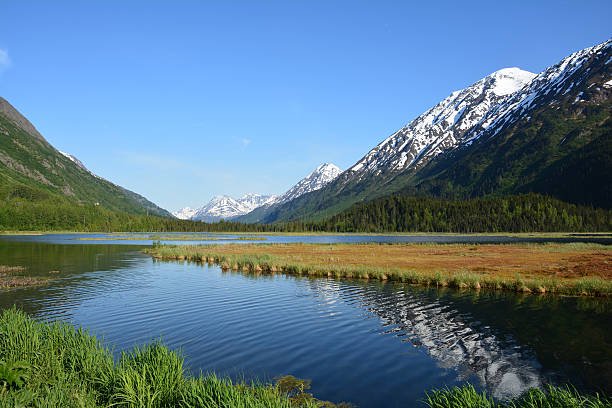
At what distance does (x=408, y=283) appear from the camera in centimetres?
4262

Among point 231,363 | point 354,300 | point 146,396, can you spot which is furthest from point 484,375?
point 354,300

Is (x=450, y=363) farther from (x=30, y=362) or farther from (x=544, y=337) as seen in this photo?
(x=30, y=362)

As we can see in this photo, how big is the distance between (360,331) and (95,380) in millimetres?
15476

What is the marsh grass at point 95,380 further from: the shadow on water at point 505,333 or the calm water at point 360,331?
the shadow on water at point 505,333

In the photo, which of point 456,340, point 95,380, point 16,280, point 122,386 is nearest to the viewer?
point 122,386

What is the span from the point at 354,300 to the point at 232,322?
12.2 metres

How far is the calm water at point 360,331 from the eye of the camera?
1584 centimetres

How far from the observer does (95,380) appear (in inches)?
471

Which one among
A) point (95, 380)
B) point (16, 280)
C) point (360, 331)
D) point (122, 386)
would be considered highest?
point (16, 280)

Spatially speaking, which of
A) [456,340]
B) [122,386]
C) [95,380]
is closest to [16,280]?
[95,380]

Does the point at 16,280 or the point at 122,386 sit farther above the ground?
the point at 16,280

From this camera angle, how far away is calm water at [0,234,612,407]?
15.8 metres

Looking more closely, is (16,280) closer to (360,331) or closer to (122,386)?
(360,331)

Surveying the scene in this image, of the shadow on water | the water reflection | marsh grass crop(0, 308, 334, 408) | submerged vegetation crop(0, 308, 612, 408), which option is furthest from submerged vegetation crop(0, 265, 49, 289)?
the shadow on water
